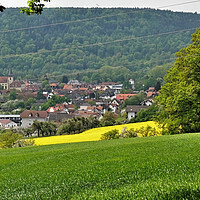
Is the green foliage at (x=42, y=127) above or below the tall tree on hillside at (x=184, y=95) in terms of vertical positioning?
below

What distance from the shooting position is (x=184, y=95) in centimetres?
3112

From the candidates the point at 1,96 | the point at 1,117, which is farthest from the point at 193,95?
the point at 1,96

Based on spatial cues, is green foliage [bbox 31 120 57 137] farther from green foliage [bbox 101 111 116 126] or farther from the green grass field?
the green grass field

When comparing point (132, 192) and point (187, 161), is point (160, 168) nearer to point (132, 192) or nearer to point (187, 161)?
point (187, 161)

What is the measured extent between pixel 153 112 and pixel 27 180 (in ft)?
186

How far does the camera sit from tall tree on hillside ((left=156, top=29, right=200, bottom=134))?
102 feet

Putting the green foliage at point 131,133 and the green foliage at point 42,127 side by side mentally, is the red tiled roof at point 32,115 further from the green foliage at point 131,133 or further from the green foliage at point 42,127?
the green foliage at point 131,133

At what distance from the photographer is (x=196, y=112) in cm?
3109

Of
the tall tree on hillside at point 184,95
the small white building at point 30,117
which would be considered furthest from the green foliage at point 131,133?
the small white building at point 30,117

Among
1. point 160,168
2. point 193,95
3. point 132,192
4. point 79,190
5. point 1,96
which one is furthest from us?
point 1,96

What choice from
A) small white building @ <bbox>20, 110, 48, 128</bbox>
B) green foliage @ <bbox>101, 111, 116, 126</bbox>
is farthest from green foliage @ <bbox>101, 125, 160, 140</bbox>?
small white building @ <bbox>20, 110, 48, 128</bbox>

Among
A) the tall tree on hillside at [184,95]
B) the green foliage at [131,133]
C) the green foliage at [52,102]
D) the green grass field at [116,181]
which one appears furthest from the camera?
the green foliage at [52,102]

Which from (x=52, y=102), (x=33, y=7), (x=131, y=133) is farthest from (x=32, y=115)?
(x=33, y=7)

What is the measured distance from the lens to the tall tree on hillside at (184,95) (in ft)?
102
